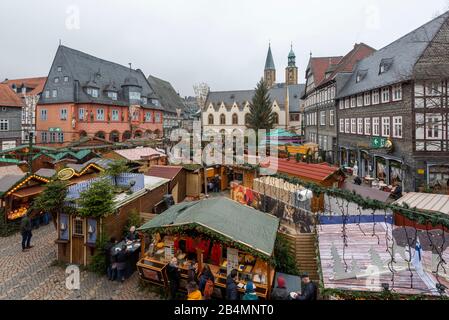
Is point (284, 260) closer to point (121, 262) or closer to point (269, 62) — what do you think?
point (121, 262)

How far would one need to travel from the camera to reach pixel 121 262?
9.39 metres

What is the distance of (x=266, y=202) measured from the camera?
494 inches

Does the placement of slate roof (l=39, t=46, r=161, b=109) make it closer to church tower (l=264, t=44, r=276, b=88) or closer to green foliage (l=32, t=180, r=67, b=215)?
Answer: green foliage (l=32, t=180, r=67, b=215)

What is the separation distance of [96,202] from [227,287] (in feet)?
18.0

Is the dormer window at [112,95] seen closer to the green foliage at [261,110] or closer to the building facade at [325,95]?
the green foliage at [261,110]

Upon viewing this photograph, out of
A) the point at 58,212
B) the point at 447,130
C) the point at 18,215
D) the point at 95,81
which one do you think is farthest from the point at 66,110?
the point at 447,130

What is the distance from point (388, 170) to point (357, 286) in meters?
19.4

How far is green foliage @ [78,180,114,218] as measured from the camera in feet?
32.1

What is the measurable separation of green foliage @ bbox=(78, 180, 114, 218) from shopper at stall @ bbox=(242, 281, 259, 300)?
221 inches

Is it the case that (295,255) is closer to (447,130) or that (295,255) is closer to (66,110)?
(447,130)

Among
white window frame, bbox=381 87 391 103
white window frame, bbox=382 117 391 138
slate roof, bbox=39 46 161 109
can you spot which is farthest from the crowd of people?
slate roof, bbox=39 46 161 109

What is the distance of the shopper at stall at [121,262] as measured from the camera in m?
9.35

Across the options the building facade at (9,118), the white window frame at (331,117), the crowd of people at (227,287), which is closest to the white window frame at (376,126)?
the white window frame at (331,117)
